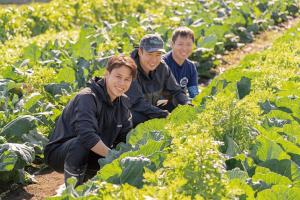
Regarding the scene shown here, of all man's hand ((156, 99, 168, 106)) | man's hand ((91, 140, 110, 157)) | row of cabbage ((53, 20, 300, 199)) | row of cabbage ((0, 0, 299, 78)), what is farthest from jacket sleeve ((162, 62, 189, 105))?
row of cabbage ((0, 0, 299, 78))

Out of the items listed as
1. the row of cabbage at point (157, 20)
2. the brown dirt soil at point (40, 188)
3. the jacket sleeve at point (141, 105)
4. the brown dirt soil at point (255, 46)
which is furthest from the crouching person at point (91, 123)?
the brown dirt soil at point (255, 46)

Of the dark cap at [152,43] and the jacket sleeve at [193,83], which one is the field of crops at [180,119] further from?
the dark cap at [152,43]

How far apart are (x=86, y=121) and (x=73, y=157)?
348 mm

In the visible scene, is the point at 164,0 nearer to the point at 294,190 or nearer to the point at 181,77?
the point at 181,77

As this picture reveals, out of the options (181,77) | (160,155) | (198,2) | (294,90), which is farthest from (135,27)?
(160,155)

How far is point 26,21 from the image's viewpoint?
13109 millimetres

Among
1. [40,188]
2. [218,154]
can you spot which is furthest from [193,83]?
[218,154]

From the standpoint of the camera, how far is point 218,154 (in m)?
3.63

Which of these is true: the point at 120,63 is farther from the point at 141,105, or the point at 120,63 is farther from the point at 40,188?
the point at 40,188

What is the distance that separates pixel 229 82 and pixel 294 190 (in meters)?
3.63

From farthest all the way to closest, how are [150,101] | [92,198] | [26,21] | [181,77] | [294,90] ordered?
[26,21] → [181,77] → [150,101] → [294,90] → [92,198]

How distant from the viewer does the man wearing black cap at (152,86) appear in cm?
656

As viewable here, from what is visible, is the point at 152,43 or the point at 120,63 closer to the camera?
the point at 120,63

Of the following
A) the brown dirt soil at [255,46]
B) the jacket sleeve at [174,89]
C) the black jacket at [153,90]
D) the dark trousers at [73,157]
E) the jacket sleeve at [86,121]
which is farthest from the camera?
the brown dirt soil at [255,46]
